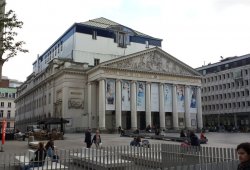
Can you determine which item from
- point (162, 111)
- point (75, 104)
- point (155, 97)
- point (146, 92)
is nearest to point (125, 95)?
point (146, 92)

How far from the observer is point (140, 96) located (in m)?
60.3

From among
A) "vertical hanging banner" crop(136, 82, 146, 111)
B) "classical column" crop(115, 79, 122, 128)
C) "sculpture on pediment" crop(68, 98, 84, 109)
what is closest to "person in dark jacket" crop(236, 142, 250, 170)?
"classical column" crop(115, 79, 122, 128)

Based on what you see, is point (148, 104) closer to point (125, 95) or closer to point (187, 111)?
point (125, 95)

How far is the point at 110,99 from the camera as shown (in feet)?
186

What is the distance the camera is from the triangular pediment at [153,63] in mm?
58662

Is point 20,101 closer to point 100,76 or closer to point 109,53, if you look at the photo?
point 109,53

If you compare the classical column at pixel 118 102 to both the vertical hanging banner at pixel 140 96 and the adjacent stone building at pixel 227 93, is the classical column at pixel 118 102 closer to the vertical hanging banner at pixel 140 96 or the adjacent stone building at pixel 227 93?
the vertical hanging banner at pixel 140 96

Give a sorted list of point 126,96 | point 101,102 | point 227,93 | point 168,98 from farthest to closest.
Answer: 1. point 227,93
2. point 168,98
3. point 126,96
4. point 101,102

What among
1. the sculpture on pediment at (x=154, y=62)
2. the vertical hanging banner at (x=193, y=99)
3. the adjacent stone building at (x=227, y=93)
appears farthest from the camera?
the adjacent stone building at (x=227, y=93)

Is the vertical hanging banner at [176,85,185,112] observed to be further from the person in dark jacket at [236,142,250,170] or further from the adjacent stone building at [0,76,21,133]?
the adjacent stone building at [0,76,21,133]

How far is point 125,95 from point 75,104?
10.4 metres

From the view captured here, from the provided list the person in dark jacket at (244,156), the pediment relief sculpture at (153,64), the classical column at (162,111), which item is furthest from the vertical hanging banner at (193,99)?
the person in dark jacket at (244,156)

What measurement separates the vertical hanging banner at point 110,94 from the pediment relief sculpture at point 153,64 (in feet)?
10.9

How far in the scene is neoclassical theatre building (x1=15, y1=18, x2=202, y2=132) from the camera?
57.7 meters
